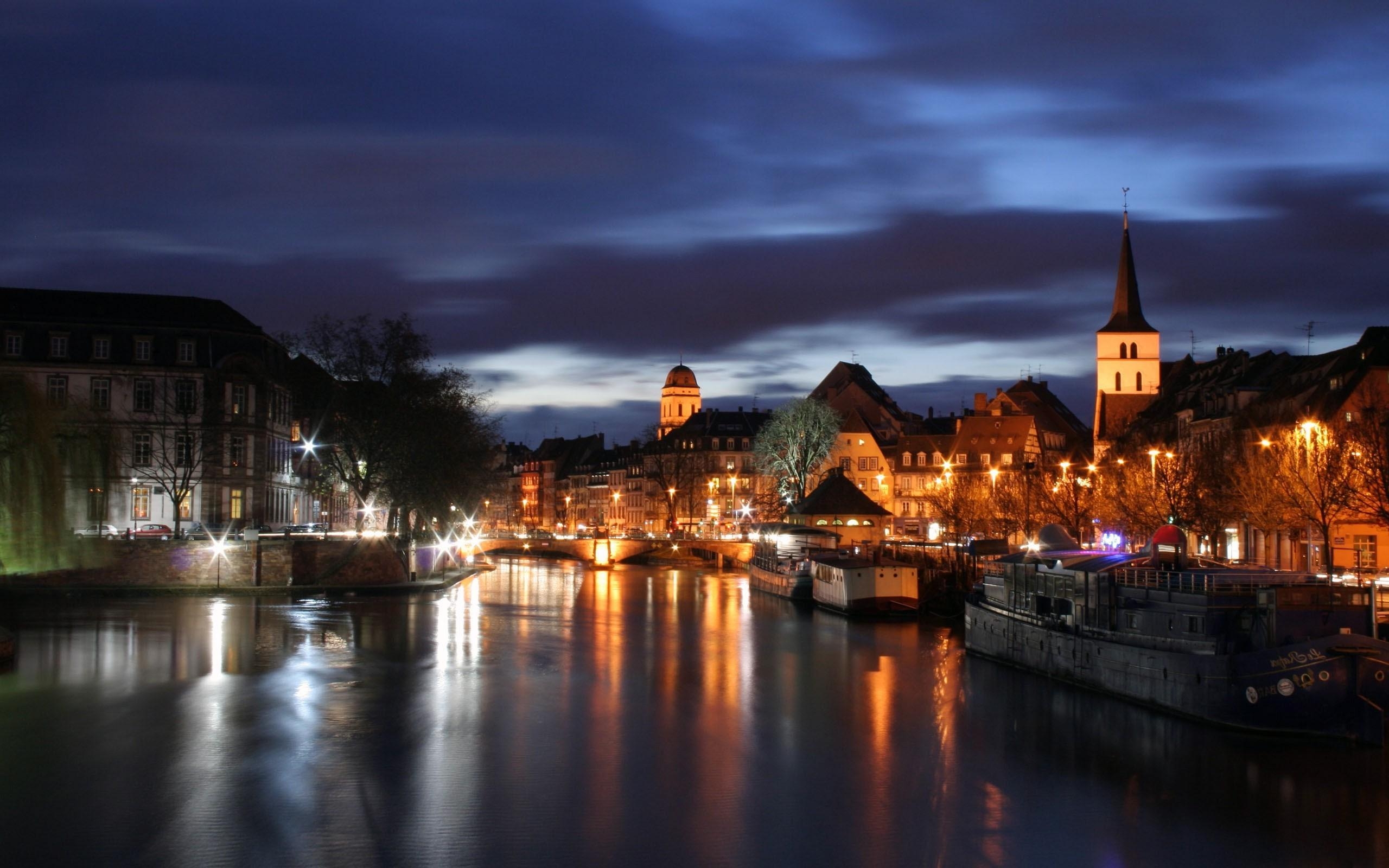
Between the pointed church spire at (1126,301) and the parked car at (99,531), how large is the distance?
277 feet

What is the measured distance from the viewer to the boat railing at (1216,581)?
30000 millimetres

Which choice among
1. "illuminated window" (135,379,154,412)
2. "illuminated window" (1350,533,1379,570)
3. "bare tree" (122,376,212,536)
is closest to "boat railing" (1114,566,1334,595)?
"illuminated window" (1350,533,1379,570)

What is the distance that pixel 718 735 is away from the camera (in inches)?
1180

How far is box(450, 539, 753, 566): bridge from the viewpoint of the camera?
108250 mm

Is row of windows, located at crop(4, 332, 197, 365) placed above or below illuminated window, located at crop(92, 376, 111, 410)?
above

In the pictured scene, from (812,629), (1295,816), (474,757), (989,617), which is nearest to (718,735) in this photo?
(474,757)

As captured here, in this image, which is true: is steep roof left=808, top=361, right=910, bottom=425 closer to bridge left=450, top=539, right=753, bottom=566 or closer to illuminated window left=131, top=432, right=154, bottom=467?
bridge left=450, top=539, right=753, bottom=566

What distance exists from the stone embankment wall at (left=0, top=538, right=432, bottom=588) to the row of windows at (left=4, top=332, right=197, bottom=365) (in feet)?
49.5

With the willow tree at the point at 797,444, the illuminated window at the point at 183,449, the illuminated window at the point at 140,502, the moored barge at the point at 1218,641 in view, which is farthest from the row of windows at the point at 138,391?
the moored barge at the point at 1218,641

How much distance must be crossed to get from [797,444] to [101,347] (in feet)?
160

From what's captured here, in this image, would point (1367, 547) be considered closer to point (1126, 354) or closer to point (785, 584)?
point (785, 584)

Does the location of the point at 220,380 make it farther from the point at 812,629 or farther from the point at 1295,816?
the point at 1295,816

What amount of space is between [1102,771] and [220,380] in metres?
60.2

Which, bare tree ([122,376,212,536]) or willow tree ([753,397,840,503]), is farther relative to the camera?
willow tree ([753,397,840,503])
